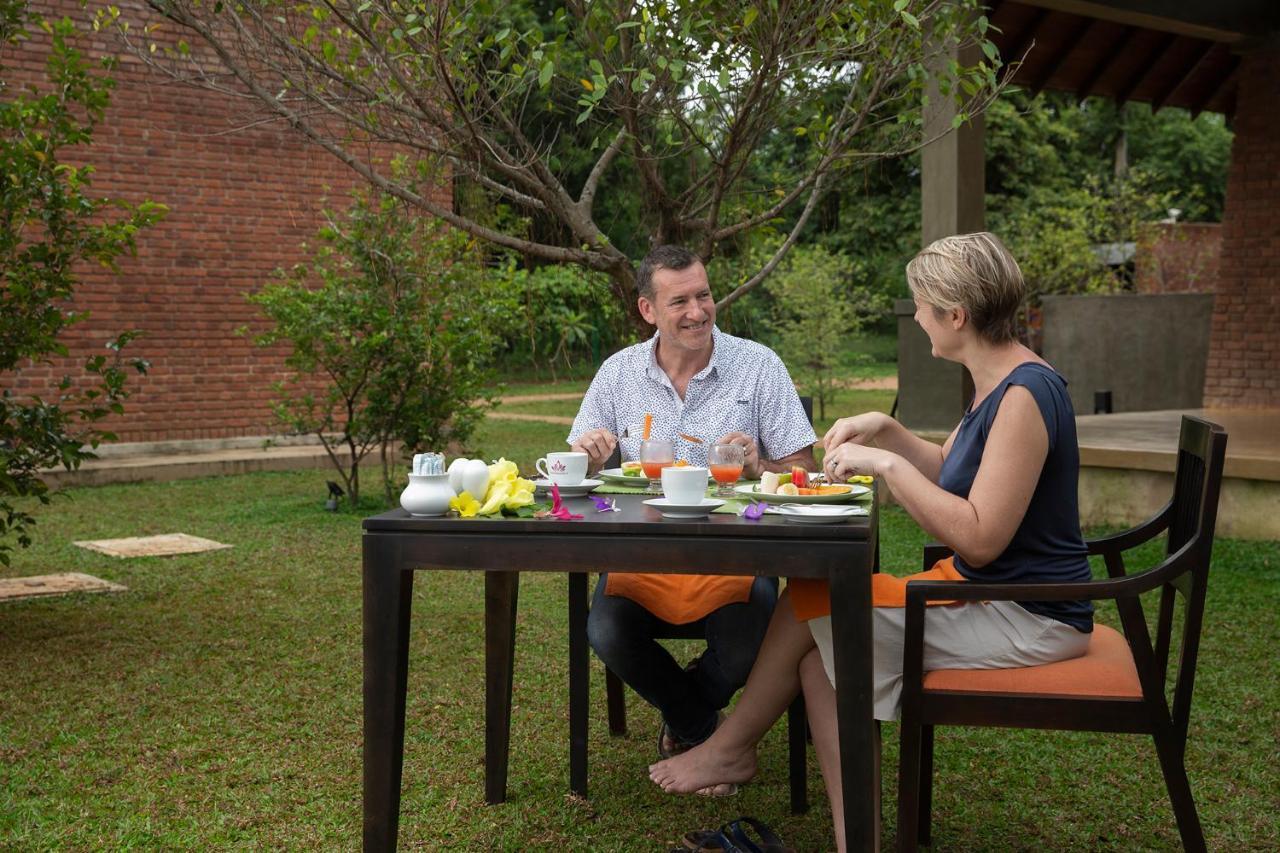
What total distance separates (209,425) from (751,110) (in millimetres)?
8178

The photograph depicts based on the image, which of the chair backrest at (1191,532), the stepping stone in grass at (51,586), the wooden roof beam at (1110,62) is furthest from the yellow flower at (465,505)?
the wooden roof beam at (1110,62)

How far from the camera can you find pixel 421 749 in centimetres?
387

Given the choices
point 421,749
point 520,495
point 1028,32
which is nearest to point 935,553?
point 520,495

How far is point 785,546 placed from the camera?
246cm

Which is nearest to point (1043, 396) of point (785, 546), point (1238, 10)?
point (785, 546)

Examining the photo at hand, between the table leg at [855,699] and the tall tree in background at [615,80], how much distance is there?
6.49 ft

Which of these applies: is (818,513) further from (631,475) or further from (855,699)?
(631,475)

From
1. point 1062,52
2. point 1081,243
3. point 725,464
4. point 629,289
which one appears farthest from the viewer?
point 1081,243

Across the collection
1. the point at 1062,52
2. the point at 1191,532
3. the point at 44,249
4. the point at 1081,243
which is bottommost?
the point at 1191,532

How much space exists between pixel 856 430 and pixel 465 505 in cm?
99

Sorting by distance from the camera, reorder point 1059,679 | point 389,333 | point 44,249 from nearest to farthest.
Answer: point 1059,679, point 44,249, point 389,333

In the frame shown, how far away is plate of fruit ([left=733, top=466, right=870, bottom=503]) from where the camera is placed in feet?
9.00

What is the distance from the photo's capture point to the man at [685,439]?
3.39m

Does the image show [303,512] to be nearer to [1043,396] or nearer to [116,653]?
[116,653]
